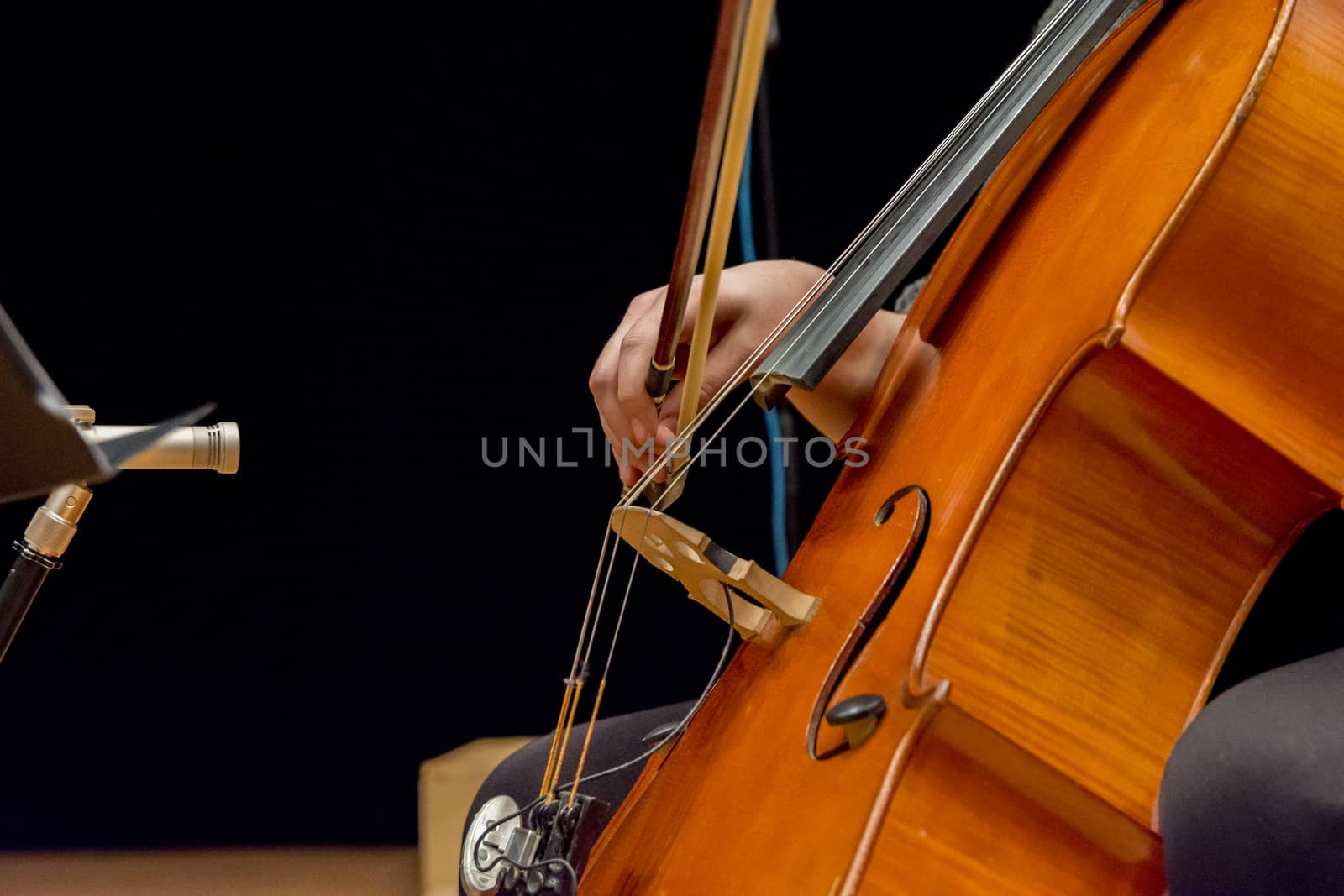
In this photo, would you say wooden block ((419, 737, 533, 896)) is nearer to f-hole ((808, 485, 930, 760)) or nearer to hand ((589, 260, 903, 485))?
hand ((589, 260, 903, 485))

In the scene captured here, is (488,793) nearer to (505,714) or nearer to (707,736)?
(707,736)

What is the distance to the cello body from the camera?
1.42 feet

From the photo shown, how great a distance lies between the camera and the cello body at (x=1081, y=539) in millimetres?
434

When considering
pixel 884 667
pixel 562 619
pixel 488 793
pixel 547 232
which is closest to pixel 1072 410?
pixel 884 667

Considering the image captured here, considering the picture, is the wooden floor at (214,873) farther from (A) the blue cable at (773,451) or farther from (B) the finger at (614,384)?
(B) the finger at (614,384)

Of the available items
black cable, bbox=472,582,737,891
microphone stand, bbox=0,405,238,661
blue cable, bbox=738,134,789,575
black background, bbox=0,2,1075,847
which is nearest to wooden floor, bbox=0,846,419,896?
black background, bbox=0,2,1075,847

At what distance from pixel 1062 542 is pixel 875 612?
0.30 ft

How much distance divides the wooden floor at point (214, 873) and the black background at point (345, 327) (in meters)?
0.02

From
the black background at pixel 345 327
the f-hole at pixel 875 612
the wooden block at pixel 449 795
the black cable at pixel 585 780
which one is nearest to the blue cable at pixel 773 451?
the black background at pixel 345 327

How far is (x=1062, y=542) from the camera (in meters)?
0.49

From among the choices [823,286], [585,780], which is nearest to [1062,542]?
[823,286]

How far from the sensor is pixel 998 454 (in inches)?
19.3

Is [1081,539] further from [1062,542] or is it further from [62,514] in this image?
[62,514]

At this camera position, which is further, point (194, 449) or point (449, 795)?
point (449, 795)
